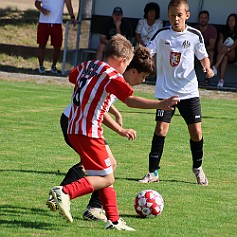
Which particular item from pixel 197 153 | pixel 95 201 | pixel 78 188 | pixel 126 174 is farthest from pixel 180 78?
pixel 78 188

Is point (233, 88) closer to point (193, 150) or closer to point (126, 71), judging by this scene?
point (193, 150)

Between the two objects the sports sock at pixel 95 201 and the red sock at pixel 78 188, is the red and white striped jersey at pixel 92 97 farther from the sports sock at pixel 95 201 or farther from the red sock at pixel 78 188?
the sports sock at pixel 95 201

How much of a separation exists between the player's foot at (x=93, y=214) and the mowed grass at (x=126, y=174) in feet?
0.23

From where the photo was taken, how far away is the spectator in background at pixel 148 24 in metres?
19.8

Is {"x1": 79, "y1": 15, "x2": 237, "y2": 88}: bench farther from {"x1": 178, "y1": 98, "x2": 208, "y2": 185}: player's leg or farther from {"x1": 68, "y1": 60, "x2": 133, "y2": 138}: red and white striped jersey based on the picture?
{"x1": 68, "y1": 60, "x2": 133, "y2": 138}: red and white striped jersey

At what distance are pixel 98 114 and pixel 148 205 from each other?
3.47 feet

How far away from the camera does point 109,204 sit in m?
6.76

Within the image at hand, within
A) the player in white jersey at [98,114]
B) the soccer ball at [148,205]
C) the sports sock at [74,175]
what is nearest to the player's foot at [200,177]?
the soccer ball at [148,205]

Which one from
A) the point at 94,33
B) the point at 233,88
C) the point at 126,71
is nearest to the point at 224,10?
the point at 233,88

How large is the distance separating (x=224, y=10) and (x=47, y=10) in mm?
4361

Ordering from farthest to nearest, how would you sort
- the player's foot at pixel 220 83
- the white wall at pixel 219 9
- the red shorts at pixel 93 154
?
the white wall at pixel 219 9 → the player's foot at pixel 220 83 → the red shorts at pixel 93 154

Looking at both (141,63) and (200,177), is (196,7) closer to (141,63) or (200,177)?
(200,177)

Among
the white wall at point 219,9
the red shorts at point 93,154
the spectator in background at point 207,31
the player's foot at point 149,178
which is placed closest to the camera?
the red shorts at point 93,154

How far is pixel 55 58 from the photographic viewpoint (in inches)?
810
